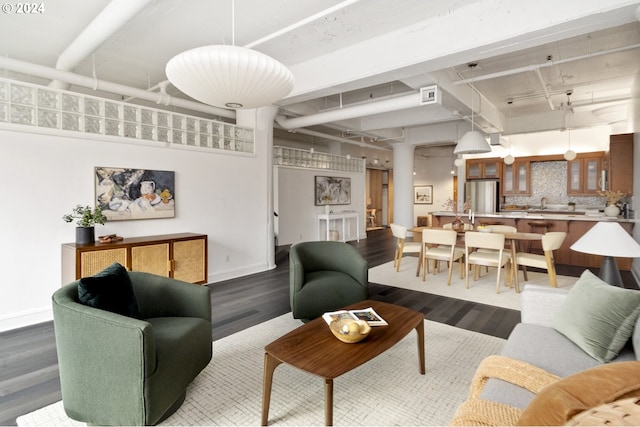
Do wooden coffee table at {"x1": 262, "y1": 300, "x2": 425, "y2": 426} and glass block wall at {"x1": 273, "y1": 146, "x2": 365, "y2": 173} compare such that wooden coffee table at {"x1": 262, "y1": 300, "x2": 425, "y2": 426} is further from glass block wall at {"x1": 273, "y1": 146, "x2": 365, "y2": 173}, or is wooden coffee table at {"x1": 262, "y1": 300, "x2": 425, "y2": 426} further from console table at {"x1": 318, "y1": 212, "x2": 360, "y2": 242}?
console table at {"x1": 318, "y1": 212, "x2": 360, "y2": 242}

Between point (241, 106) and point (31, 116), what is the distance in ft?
9.26

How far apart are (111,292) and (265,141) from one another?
441cm

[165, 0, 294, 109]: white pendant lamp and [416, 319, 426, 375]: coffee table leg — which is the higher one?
[165, 0, 294, 109]: white pendant lamp

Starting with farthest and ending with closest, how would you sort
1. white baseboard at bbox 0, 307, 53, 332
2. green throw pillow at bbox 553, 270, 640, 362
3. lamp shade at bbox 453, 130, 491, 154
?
lamp shade at bbox 453, 130, 491, 154
white baseboard at bbox 0, 307, 53, 332
green throw pillow at bbox 553, 270, 640, 362

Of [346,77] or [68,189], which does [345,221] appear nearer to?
[346,77]

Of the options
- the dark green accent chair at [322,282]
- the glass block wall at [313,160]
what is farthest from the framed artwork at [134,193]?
the glass block wall at [313,160]

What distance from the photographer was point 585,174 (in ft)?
27.2

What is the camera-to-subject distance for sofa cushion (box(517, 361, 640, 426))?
937 millimetres

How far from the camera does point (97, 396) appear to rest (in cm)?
184

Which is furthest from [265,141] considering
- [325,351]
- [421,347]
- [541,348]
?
[541,348]

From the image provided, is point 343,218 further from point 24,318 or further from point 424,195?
point 24,318

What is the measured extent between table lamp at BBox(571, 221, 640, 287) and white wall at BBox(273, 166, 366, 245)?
623 centimetres

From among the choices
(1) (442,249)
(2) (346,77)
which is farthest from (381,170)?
(2) (346,77)

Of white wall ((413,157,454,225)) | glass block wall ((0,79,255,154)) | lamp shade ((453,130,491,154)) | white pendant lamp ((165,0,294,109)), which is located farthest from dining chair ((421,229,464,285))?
white wall ((413,157,454,225))
